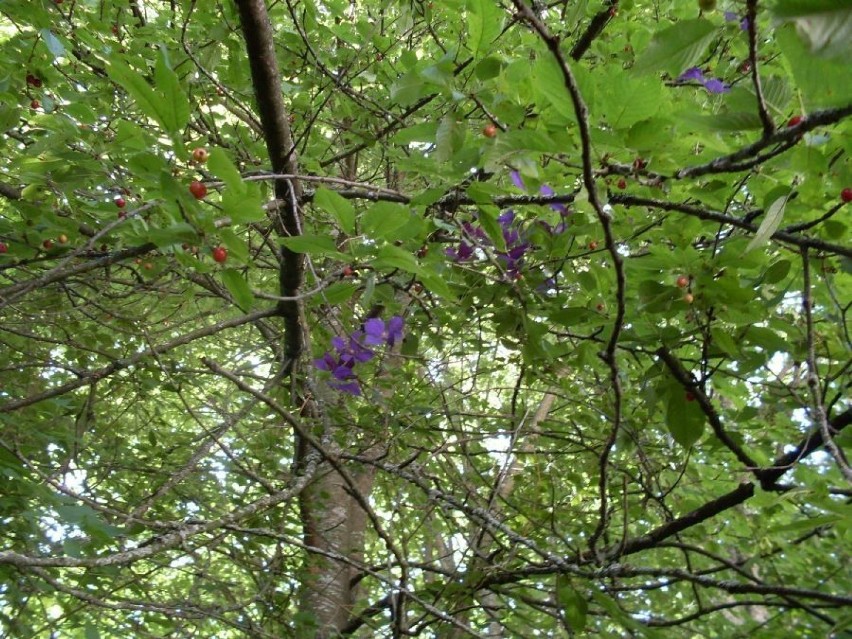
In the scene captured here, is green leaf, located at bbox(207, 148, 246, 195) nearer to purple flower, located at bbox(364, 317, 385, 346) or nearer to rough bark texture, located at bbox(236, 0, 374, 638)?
rough bark texture, located at bbox(236, 0, 374, 638)

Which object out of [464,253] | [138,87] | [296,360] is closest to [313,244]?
[138,87]

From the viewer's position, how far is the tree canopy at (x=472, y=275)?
89 centimetres

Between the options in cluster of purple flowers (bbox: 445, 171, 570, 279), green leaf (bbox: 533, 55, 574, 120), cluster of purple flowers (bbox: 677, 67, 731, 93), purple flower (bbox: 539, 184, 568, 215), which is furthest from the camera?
cluster of purple flowers (bbox: 445, 171, 570, 279)

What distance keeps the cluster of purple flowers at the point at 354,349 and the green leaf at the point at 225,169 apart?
38.7 inches

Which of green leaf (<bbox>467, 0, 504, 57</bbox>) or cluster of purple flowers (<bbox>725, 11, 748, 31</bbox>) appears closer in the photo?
cluster of purple flowers (<bbox>725, 11, 748, 31</bbox>)

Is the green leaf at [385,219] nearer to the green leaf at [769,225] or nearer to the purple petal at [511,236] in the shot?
the green leaf at [769,225]

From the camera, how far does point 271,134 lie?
1551mm

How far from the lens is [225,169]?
2.67 feet

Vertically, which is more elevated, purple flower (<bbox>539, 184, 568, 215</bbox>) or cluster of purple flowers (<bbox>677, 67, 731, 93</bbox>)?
cluster of purple flowers (<bbox>677, 67, 731, 93</bbox>)

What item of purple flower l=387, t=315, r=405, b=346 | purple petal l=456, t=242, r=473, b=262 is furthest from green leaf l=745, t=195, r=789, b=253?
purple flower l=387, t=315, r=405, b=346

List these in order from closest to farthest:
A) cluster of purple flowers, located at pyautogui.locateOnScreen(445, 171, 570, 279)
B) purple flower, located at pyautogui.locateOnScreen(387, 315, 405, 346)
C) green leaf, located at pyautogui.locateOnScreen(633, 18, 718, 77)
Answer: green leaf, located at pyautogui.locateOnScreen(633, 18, 718, 77), cluster of purple flowers, located at pyautogui.locateOnScreen(445, 171, 570, 279), purple flower, located at pyautogui.locateOnScreen(387, 315, 405, 346)

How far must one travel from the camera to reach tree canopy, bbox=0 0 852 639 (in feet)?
2.93

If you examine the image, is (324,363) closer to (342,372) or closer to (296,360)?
(342,372)

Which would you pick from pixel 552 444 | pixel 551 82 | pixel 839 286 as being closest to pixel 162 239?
pixel 551 82
